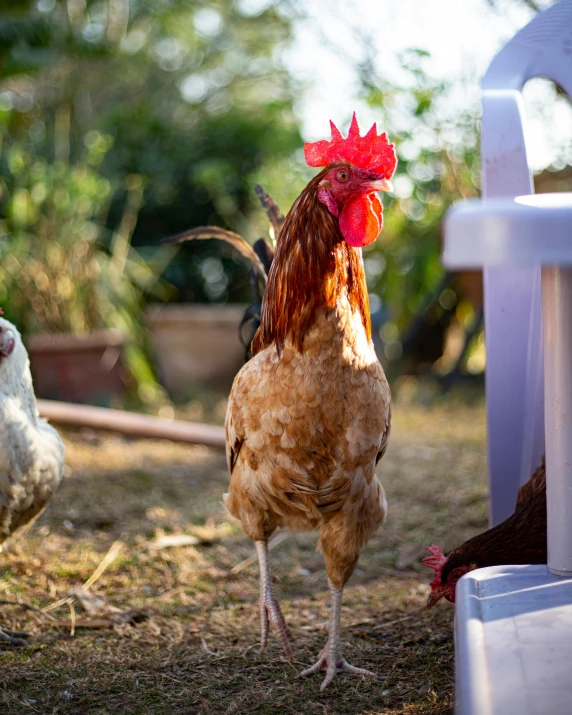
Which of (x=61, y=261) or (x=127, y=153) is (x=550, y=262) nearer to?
(x=61, y=261)

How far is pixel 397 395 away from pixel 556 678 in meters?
5.27

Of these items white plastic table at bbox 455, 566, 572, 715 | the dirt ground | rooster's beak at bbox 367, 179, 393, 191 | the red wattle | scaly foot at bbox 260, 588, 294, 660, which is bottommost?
the dirt ground

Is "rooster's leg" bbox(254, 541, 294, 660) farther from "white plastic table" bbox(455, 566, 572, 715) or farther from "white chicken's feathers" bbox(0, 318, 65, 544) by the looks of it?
"white chicken's feathers" bbox(0, 318, 65, 544)

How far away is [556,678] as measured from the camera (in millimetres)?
1317

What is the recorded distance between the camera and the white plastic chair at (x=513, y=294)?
2.54 m

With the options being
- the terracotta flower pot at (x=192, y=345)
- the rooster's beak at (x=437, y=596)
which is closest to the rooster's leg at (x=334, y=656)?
the rooster's beak at (x=437, y=596)

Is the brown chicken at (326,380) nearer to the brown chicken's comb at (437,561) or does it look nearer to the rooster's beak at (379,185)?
the rooster's beak at (379,185)

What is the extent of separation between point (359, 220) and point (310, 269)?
0.65ft

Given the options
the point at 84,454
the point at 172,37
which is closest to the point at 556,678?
the point at 84,454

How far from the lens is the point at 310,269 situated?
2.08 m

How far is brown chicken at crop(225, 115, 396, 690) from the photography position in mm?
2014

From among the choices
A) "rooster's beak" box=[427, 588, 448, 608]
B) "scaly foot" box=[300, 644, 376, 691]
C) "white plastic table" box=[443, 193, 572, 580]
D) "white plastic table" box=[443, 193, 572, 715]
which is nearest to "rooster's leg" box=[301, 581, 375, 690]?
"scaly foot" box=[300, 644, 376, 691]

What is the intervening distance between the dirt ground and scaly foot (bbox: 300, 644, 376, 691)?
0.03 m

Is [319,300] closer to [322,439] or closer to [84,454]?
[322,439]
